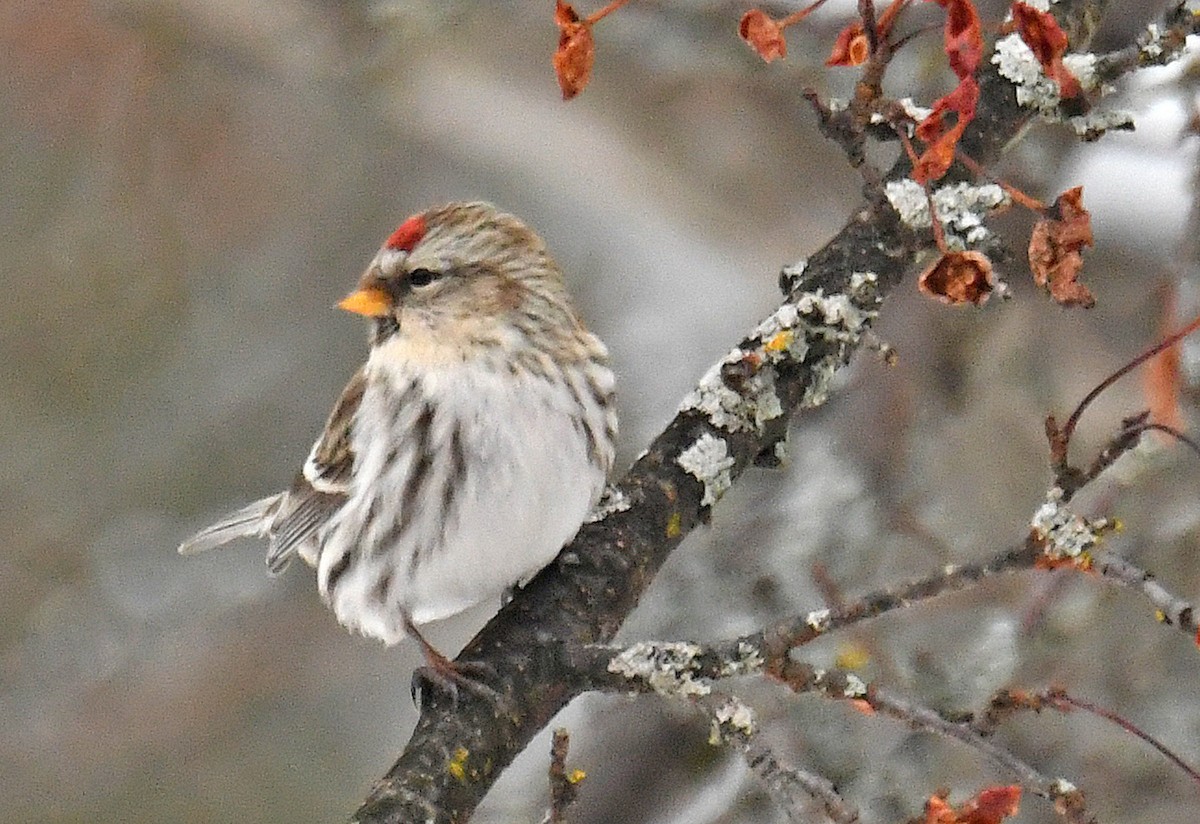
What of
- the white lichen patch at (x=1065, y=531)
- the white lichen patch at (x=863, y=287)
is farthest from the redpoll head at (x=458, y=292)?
the white lichen patch at (x=1065, y=531)

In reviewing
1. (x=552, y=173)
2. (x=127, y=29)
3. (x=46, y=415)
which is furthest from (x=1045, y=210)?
(x=46, y=415)

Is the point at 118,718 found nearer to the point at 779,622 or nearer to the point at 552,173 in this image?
the point at 552,173

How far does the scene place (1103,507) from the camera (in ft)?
5.72

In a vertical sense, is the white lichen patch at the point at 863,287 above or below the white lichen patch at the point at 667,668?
above

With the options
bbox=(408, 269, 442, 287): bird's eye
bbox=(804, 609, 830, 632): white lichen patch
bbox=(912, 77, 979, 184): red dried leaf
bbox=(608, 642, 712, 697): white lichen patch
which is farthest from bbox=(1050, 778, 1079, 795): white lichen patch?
bbox=(408, 269, 442, 287): bird's eye

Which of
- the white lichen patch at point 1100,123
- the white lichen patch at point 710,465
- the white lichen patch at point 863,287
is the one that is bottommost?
the white lichen patch at point 1100,123

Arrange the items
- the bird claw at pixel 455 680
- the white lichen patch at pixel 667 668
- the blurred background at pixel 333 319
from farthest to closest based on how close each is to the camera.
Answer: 1. the blurred background at pixel 333 319
2. the bird claw at pixel 455 680
3. the white lichen patch at pixel 667 668

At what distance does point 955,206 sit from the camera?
141cm

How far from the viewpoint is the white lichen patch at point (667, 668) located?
110cm

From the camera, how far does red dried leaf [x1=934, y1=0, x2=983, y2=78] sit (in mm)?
1003

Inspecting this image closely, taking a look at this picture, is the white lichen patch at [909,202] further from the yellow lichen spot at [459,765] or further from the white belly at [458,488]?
the yellow lichen spot at [459,765]

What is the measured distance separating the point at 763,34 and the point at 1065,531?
1.36ft

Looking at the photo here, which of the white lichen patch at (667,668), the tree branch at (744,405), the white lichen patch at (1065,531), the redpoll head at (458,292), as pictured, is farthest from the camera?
the redpoll head at (458,292)

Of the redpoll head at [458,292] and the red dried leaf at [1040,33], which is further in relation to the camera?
the redpoll head at [458,292]
